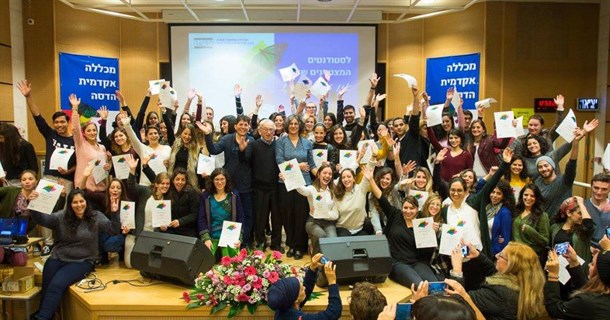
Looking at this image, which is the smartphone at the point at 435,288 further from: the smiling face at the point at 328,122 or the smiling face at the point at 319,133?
the smiling face at the point at 328,122

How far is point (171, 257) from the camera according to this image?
376 cm

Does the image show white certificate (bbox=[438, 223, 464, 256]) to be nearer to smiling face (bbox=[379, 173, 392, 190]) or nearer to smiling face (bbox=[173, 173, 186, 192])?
smiling face (bbox=[379, 173, 392, 190])

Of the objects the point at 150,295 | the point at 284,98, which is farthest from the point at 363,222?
the point at 284,98

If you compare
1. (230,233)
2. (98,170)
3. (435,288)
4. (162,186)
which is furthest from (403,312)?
(98,170)

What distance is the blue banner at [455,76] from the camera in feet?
25.3

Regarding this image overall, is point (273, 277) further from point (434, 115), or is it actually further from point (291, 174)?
point (434, 115)

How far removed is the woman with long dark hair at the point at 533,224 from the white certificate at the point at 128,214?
3432 mm

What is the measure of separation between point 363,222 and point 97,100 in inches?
214

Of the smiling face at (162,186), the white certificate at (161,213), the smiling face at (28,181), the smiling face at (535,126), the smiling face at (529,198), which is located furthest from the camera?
the smiling face at (535,126)

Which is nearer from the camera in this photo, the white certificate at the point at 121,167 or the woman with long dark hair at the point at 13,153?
the white certificate at the point at 121,167

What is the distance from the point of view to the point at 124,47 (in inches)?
325

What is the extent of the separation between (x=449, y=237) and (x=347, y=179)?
3.52 feet

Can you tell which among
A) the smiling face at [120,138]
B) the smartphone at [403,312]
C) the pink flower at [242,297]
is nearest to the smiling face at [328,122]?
the smiling face at [120,138]

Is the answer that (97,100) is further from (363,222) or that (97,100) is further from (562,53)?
(562,53)
